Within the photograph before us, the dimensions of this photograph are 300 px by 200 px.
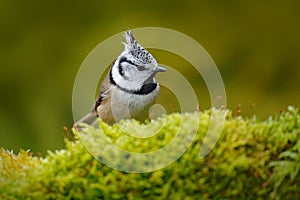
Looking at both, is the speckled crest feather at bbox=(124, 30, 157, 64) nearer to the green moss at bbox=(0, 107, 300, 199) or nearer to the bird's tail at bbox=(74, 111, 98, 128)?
the bird's tail at bbox=(74, 111, 98, 128)

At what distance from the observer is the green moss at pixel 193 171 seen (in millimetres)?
1727

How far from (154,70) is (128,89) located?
0.70 feet

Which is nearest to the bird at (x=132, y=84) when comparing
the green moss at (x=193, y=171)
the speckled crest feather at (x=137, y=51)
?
the speckled crest feather at (x=137, y=51)

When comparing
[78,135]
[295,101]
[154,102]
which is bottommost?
[78,135]

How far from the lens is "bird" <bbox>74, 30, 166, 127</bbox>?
2.74 meters

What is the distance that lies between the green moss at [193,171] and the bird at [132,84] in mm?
912

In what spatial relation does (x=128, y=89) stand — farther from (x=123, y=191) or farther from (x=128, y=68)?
(x=123, y=191)

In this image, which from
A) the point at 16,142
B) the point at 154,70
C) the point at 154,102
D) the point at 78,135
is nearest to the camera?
the point at 78,135

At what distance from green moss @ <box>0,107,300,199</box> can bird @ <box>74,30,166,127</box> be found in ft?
2.99

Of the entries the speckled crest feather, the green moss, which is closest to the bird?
the speckled crest feather

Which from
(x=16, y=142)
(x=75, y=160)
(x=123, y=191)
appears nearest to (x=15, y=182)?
(x=75, y=160)

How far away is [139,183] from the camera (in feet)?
5.70

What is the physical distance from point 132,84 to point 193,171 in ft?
4.15

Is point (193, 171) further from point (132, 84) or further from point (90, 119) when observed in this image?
point (90, 119)
